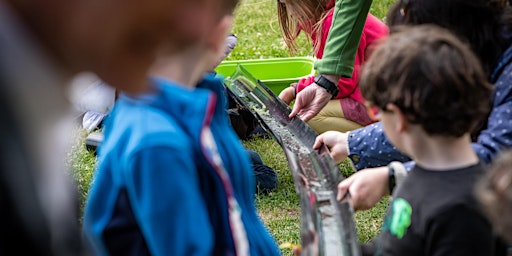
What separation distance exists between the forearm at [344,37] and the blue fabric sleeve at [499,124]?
3.76 ft

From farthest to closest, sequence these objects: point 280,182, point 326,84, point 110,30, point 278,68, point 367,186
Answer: point 278,68, point 280,182, point 326,84, point 367,186, point 110,30

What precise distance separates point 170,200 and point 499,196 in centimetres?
70

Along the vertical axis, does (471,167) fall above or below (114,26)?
below

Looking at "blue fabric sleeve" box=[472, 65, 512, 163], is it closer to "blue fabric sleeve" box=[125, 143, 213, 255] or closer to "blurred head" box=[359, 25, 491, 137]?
"blurred head" box=[359, 25, 491, 137]

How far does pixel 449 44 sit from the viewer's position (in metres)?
1.76

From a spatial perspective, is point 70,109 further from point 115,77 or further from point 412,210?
point 412,210

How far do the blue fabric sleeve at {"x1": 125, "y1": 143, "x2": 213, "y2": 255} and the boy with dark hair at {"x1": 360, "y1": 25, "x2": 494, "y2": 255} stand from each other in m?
0.50

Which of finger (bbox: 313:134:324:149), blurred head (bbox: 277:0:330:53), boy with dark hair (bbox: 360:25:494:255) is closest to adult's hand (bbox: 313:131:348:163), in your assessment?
finger (bbox: 313:134:324:149)

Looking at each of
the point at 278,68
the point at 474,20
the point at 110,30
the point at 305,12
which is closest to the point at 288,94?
the point at 305,12

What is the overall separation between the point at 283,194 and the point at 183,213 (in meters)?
2.13

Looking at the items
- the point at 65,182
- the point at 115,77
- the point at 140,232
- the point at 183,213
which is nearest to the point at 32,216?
the point at 65,182

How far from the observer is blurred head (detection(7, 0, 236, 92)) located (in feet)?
2.39

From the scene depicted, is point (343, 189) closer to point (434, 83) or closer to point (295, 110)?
point (434, 83)

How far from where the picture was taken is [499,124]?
6.86 ft
